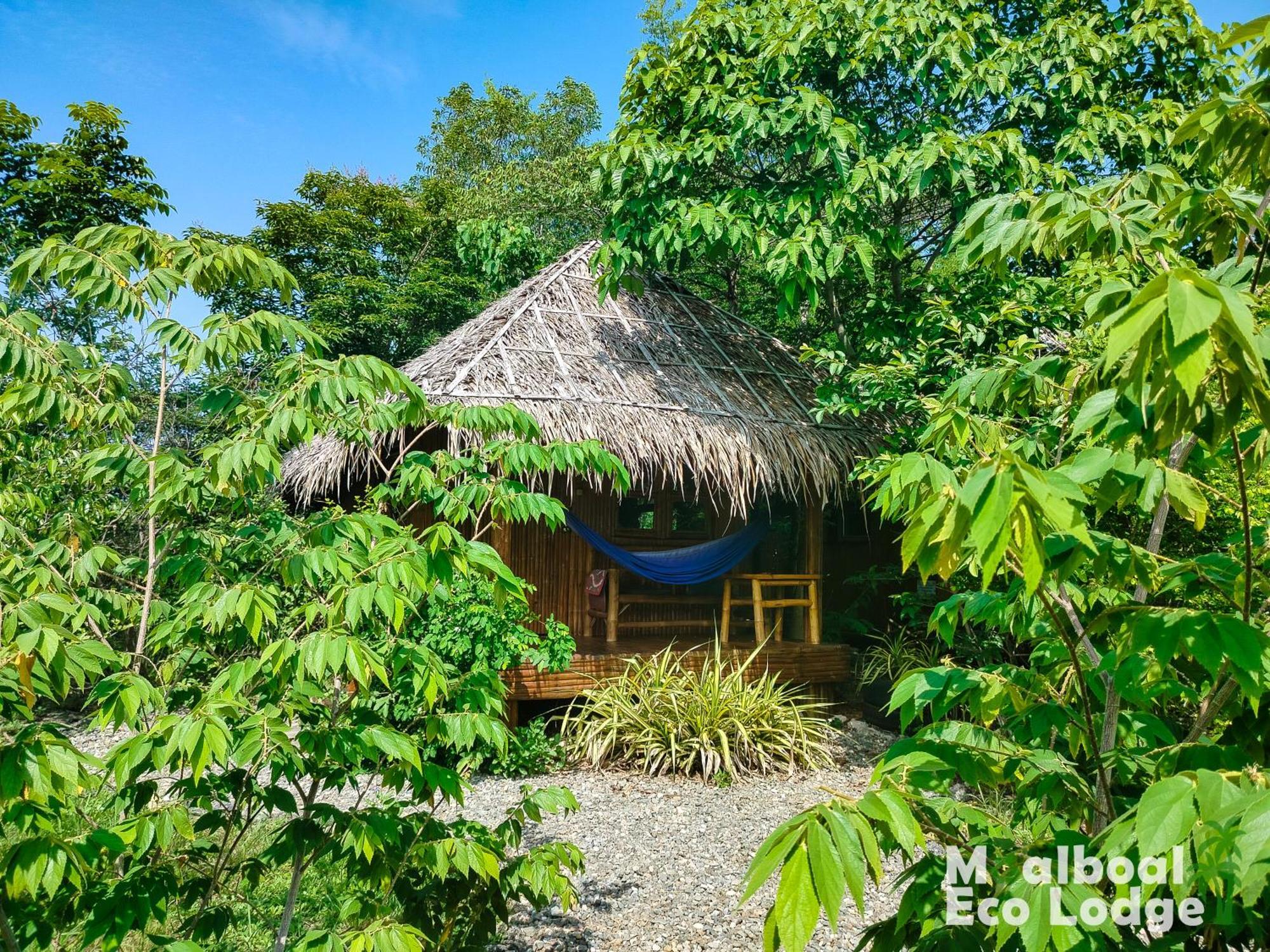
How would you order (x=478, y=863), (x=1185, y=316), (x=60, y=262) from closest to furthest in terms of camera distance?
(x=1185, y=316) → (x=478, y=863) → (x=60, y=262)

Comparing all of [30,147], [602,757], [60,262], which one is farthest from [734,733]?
[30,147]

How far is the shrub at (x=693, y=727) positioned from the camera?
4523 mm

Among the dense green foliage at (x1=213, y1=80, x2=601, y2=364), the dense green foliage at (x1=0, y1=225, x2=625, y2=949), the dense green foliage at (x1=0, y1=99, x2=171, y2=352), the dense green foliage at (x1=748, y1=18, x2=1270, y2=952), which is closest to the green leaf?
the dense green foliage at (x1=748, y1=18, x2=1270, y2=952)

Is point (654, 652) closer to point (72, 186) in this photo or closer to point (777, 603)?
point (777, 603)

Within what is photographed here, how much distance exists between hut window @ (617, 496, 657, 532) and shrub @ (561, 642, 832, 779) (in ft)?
7.72

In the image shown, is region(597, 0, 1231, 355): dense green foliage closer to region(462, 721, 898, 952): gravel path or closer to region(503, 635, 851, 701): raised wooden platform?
region(503, 635, 851, 701): raised wooden platform

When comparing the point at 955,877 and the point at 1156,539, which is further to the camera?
the point at 1156,539

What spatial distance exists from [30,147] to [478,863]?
9.70 m

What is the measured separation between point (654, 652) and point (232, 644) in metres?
4.28

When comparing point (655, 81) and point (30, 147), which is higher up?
point (30, 147)

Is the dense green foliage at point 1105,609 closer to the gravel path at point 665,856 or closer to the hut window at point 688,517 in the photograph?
the gravel path at point 665,856

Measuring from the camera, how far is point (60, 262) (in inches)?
67.4

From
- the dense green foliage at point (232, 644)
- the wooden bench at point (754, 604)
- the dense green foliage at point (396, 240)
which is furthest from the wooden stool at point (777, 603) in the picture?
the dense green foliage at point (396, 240)

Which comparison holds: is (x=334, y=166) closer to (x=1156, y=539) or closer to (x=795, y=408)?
(x=795, y=408)
